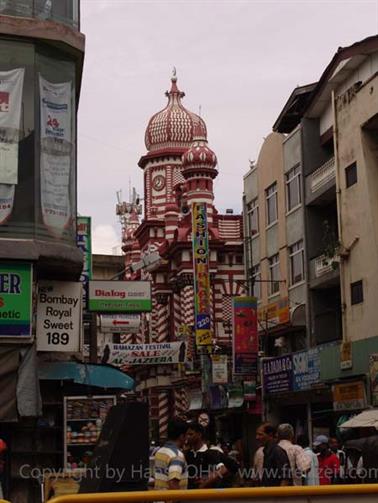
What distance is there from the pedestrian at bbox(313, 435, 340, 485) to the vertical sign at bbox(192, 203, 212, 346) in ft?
93.0

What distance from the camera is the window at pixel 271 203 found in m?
39.9

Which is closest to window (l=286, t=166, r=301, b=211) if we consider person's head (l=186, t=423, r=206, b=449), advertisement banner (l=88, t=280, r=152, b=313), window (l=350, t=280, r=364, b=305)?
window (l=350, t=280, r=364, b=305)

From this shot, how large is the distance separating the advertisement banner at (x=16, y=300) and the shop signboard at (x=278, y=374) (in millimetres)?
20963

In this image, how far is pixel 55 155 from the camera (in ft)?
56.6

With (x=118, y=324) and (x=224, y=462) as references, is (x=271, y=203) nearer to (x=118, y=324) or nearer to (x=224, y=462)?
(x=118, y=324)

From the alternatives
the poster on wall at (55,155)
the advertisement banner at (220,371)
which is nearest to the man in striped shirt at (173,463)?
the poster on wall at (55,155)

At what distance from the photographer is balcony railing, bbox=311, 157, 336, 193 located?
33.7 m

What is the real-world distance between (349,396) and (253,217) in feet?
46.5

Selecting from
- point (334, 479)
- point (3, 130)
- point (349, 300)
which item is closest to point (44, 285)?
point (3, 130)

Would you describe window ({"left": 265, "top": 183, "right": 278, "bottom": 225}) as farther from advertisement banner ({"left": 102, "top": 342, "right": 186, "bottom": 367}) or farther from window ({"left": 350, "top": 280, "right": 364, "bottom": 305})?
advertisement banner ({"left": 102, "top": 342, "right": 186, "bottom": 367})

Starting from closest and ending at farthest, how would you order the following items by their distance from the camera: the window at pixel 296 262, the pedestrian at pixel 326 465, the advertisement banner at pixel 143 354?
1. the pedestrian at pixel 326 465
2. the advertisement banner at pixel 143 354
3. the window at pixel 296 262

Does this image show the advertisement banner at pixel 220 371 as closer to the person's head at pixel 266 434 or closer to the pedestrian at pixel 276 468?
the person's head at pixel 266 434

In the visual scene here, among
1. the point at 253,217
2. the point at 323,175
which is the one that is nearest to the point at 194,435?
the point at 323,175

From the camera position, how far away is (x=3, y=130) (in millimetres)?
16641
